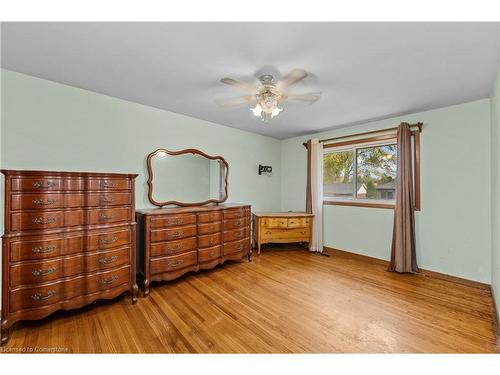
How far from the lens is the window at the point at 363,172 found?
3.48 metres

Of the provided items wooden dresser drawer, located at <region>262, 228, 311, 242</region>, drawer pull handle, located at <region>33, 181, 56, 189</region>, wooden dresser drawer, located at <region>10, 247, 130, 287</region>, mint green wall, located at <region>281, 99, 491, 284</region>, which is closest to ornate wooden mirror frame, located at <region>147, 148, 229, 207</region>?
wooden dresser drawer, located at <region>10, 247, 130, 287</region>

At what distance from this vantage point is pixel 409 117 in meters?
3.23

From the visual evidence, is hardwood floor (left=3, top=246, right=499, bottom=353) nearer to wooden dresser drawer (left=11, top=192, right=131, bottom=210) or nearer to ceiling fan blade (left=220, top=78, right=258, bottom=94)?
wooden dresser drawer (left=11, top=192, right=131, bottom=210)

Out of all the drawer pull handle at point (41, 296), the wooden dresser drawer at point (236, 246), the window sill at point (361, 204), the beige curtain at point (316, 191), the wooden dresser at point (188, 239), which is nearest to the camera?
the drawer pull handle at point (41, 296)

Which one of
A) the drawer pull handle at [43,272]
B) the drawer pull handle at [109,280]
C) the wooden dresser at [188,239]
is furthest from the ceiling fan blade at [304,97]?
the drawer pull handle at [43,272]

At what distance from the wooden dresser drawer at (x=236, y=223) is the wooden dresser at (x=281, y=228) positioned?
16.5 inches

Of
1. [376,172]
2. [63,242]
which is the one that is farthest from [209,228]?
[376,172]

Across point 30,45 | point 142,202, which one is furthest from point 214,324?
point 30,45

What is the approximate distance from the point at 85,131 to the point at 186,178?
1350mm

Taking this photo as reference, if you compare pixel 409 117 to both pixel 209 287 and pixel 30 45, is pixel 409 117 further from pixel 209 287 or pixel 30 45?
pixel 30 45

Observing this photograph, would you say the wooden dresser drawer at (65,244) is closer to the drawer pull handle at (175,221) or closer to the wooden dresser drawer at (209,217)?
the drawer pull handle at (175,221)

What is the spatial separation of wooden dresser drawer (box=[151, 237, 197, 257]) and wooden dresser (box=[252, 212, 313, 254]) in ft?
4.55

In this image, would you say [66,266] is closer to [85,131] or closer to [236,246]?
[85,131]
